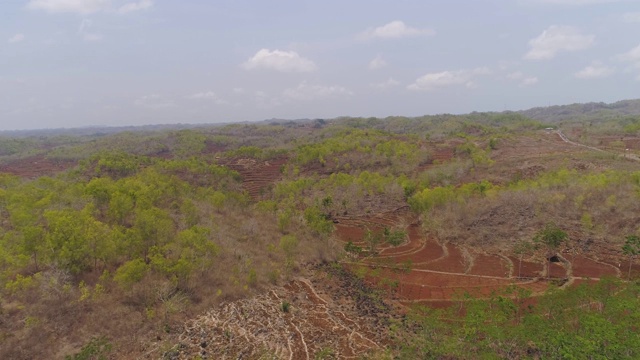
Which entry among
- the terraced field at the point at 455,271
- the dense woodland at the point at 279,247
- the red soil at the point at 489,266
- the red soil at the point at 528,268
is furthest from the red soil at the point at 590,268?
the red soil at the point at 489,266

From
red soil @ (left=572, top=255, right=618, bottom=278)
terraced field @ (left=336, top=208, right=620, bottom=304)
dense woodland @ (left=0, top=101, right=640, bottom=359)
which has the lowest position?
terraced field @ (left=336, top=208, right=620, bottom=304)

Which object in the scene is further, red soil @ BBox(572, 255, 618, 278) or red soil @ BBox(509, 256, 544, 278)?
red soil @ BBox(509, 256, 544, 278)

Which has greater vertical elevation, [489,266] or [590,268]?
[590,268]

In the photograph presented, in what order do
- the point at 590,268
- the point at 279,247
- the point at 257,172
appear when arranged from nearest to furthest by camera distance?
the point at 590,268, the point at 279,247, the point at 257,172

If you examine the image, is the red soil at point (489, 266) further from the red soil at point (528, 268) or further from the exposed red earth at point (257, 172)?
the exposed red earth at point (257, 172)

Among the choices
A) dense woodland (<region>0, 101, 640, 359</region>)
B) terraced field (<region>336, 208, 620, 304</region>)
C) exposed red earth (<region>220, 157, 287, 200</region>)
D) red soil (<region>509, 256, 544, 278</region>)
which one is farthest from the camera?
exposed red earth (<region>220, 157, 287, 200</region>)

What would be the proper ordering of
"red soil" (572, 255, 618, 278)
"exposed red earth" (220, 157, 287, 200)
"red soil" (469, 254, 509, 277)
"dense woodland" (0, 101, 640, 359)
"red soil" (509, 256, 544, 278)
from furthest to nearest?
1. "exposed red earth" (220, 157, 287, 200)
2. "red soil" (469, 254, 509, 277)
3. "red soil" (509, 256, 544, 278)
4. "red soil" (572, 255, 618, 278)
5. "dense woodland" (0, 101, 640, 359)

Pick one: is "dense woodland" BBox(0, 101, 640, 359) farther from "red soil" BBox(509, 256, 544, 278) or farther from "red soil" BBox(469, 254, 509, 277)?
"red soil" BBox(469, 254, 509, 277)

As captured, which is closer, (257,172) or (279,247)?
(279,247)

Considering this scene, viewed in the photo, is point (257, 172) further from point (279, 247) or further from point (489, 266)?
point (489, 266)

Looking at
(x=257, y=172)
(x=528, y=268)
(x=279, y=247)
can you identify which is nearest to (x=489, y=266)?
(x=528, y=268)

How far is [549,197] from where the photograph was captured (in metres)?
38.4

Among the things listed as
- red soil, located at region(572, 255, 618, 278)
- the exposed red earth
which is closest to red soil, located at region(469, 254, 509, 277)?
red soil, located at region(572, 255, 618, 278)

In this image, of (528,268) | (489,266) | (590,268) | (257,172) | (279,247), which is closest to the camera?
(590,268)
